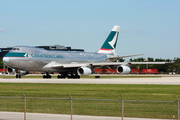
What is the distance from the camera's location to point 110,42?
254 feet

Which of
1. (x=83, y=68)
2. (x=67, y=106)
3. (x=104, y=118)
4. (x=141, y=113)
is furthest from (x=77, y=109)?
(x=83, y=68)

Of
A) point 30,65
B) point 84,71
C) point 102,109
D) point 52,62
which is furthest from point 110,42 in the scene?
point 102,109

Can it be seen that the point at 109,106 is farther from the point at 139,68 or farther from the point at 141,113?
the point at 139,68

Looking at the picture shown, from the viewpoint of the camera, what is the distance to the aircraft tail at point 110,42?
7669 cm

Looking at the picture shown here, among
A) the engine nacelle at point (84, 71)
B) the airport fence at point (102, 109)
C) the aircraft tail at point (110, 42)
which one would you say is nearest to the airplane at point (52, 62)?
the engine nacelle at point (84, 71)

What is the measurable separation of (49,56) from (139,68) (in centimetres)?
7156

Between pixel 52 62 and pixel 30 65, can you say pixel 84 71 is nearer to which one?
pixel 52 62

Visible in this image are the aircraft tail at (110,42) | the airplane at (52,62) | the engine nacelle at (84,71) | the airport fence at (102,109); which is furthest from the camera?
the aircraft tail at (110,42)

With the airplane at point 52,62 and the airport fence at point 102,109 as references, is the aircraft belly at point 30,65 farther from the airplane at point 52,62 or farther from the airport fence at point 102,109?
the airport fence at point 102,109

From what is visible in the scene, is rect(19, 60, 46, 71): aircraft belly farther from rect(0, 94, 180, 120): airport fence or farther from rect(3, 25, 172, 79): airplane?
rect(0, 94, 180, 120): airport fence

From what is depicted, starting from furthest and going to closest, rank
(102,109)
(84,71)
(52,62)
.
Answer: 1. (52,62)
2. (84,71)
3. (102,109)

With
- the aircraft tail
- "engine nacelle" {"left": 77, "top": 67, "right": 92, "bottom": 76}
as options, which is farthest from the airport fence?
the aircraft tail

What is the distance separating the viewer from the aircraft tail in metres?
76.7

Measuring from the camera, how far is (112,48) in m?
77.9
